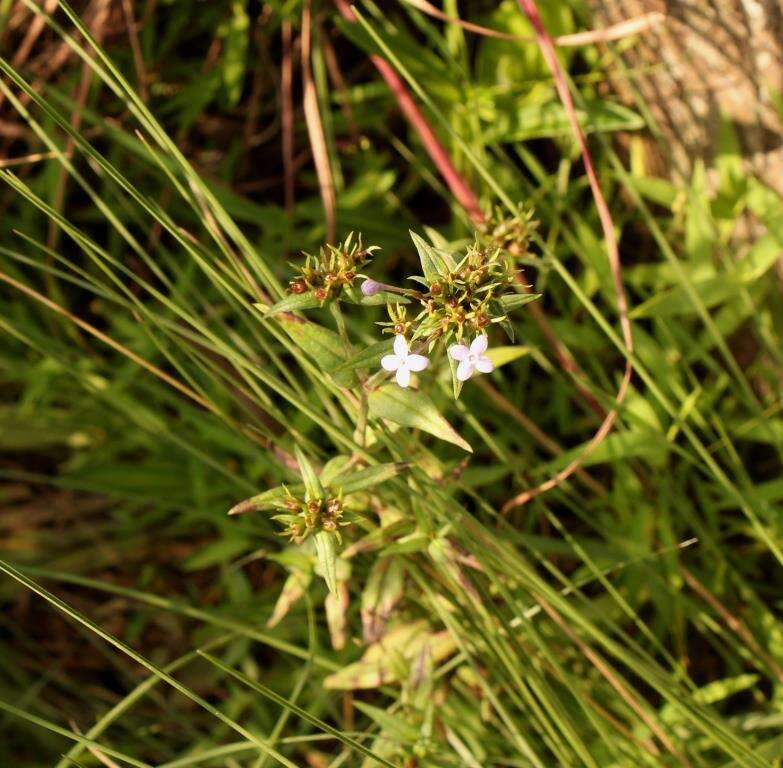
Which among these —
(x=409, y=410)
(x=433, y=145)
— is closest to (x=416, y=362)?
(x=409, y=410)

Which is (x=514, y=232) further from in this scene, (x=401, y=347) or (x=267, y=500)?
(x=267, y=500)

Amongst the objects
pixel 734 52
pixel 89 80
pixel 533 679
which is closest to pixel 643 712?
pixel 533 679

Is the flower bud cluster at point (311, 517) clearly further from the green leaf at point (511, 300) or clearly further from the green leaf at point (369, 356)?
the green leaf at point (511, 300)

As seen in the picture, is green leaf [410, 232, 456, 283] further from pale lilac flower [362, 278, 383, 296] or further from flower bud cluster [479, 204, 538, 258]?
flower bud cluster [479, 204, 538, 258]

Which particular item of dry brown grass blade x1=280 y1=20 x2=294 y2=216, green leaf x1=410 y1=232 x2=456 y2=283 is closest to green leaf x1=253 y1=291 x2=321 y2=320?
green leaf x1=410 y1=232 x2=456 y2=283

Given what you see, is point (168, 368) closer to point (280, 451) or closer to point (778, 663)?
point (280, 451)

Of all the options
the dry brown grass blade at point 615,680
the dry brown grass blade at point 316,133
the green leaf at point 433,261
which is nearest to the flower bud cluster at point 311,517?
the green leaf at point 433,261
